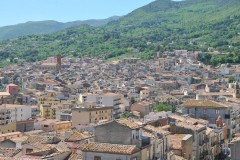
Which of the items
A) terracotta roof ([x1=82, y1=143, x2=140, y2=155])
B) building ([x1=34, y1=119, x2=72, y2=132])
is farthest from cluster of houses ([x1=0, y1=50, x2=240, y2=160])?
building ([x1=34, y1=119, x2=72, y2=132])

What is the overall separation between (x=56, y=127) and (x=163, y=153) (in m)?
35.1

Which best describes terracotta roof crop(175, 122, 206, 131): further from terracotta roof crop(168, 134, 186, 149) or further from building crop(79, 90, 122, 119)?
building crop(79, 90, 122, 119)

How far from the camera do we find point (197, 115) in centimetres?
6072

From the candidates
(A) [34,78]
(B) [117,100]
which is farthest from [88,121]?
(A) [34,78]

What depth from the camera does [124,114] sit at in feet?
284

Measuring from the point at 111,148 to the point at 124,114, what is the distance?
56.4m

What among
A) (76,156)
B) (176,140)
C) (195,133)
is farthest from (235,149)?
(76,156)

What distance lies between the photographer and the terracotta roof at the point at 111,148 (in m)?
29.6

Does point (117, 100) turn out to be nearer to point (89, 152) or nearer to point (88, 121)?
point (88, 121)

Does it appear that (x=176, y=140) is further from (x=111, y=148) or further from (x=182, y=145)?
(x=111, y=148)

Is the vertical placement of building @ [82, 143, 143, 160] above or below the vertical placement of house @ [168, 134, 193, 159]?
above

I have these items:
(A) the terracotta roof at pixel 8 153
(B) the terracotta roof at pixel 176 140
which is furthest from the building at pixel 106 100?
(A) the terracotta roof at pixel 8 153

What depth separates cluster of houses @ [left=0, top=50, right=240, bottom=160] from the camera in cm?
3234

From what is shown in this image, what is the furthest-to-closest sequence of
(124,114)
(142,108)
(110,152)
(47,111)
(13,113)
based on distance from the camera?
(47,111), (142,108), (124,114), (13,113), (110,152)
